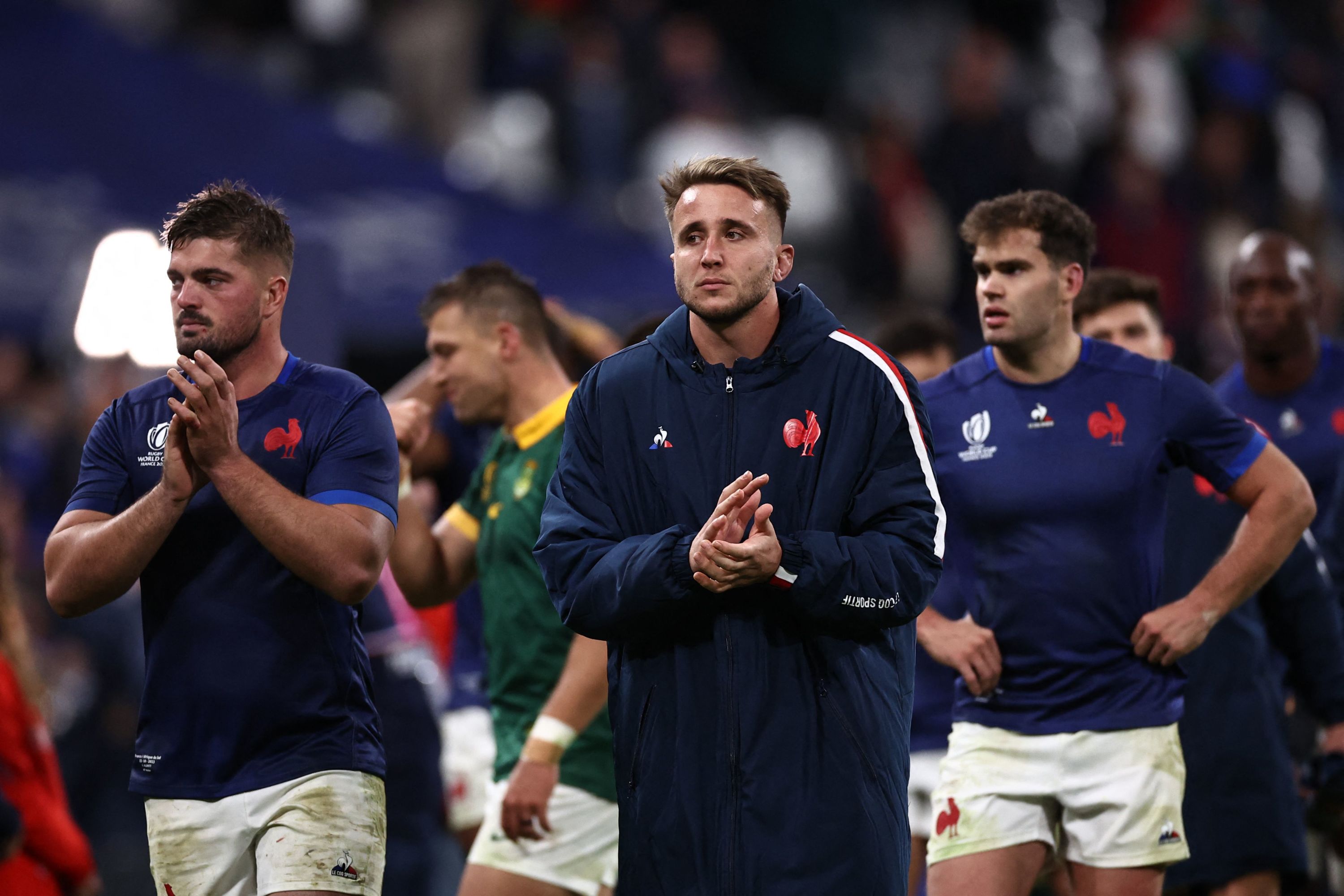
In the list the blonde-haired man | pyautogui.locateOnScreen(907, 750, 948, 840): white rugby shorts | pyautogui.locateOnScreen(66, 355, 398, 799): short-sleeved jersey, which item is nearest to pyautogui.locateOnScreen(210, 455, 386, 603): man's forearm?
pyautogui.locateOnScreen(66, 355, 398, 799): short-sleeved jersey

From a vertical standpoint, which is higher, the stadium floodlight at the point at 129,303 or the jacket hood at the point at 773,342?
the stadium floodlight at the point at 129,303

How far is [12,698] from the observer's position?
594cm

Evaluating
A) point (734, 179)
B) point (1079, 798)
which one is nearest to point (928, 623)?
point (1079, 798)

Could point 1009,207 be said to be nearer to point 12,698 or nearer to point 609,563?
point 609,563

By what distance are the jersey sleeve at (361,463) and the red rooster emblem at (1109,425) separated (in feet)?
7.51

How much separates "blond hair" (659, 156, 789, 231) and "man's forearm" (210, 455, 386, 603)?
1219 millimetres

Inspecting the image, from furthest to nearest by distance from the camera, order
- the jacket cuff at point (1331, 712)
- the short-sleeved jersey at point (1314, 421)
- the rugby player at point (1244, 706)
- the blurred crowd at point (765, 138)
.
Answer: the blurred crowd at point (765, 138), the short-sleeved jersey at point (1314, 421), the jacket cuff at point (1331, 712), the rugby player at point (1244, 706)

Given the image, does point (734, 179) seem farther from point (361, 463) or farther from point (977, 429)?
point (977, 429)

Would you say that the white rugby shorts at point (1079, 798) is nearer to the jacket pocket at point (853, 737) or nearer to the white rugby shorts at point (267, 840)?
the jacket pocket at point (853, 737)

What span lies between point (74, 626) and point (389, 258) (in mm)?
3362

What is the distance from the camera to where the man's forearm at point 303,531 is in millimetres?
4402

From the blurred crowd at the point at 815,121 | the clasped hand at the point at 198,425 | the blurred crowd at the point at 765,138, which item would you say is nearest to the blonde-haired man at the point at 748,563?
the clasped hand at the point at 198,425

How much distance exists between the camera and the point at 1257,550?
5.59m

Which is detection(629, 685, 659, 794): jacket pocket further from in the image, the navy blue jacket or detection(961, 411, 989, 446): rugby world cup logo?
detection(961, 411, 989, 446): rugby world cup logo
